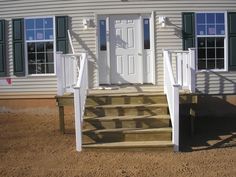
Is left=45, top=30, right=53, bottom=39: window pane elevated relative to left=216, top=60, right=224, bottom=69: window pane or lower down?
elevated

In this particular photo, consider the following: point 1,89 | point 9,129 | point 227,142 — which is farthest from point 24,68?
point 227,142

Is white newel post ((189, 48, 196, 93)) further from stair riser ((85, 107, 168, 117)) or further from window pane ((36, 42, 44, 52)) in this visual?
window pane ((36, 42, 44, 52))

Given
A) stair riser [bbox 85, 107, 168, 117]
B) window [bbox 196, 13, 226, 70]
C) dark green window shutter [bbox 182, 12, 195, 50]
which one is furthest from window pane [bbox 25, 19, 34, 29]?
window [bbox 196, 13, 226, 70]

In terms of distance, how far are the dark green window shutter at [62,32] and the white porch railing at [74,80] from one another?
2.73 feet

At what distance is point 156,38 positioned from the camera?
37.2 ft

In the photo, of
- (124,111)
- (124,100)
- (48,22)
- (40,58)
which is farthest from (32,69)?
(124,111)

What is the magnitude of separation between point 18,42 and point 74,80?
276 centimetres

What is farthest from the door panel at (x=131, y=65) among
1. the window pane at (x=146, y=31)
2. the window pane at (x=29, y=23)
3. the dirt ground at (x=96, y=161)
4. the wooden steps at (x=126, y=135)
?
the wooden steps at (x=126, y=135)

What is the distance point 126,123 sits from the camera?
8.48 meters

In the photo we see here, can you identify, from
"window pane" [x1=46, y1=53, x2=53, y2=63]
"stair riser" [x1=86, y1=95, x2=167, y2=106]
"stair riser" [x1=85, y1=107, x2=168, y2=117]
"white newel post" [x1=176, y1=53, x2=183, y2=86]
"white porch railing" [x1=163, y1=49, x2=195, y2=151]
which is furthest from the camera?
"window pane" [x1=46, y1=53, x2=53, y2=63]

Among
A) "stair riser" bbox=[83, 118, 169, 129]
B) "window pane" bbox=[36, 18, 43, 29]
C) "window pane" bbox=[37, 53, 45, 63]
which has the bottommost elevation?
"stair riser" bbox=[83, 118, 169, 129]

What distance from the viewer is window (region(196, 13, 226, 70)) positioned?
11492 millimetres

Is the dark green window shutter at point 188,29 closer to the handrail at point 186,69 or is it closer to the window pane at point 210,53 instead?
the window pane at point 210,53

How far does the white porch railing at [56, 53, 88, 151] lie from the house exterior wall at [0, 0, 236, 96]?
0.97 meters
